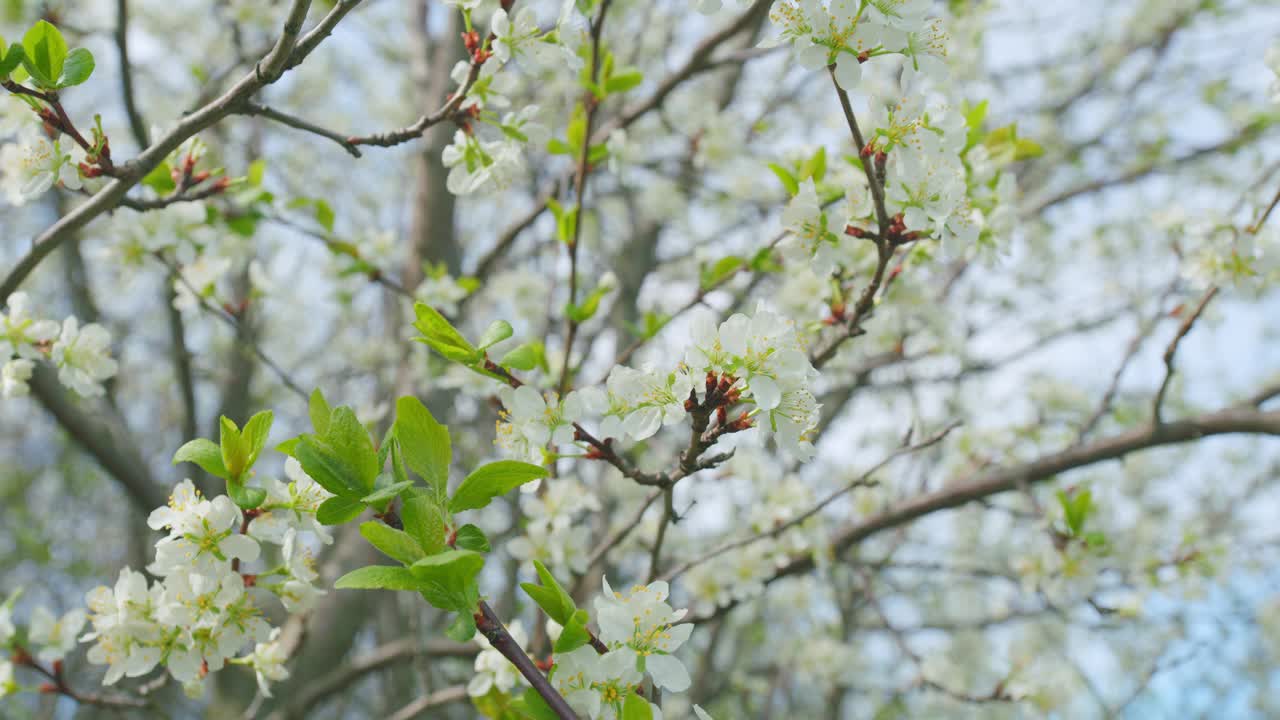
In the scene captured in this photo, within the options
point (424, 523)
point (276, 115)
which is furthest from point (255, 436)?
point (276, 115)

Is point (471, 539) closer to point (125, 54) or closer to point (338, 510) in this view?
point (338, 510)

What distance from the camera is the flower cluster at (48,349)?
1672 millimetres

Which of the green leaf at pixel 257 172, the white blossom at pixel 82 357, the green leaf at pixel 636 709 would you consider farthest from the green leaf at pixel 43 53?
the green leaf at pixel 636 709

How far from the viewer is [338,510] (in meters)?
1.08

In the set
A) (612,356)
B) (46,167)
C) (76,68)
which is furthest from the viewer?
(612,356)

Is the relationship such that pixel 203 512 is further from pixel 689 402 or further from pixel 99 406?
pixel 99 406

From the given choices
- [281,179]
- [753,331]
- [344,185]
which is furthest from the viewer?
[344,185]

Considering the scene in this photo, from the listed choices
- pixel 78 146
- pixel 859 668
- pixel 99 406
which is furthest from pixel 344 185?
pixel 78 146

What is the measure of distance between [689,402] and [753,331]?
5.2 inches

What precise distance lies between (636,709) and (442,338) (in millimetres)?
567

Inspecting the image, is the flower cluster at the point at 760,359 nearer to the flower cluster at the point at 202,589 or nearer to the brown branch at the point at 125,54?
the flower cluster at the point at 202,589

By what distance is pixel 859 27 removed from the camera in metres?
1.19

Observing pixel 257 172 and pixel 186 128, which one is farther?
pixel 257 172

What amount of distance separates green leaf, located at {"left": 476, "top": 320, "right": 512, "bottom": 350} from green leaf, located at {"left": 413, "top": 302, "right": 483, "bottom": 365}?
0.06ft
